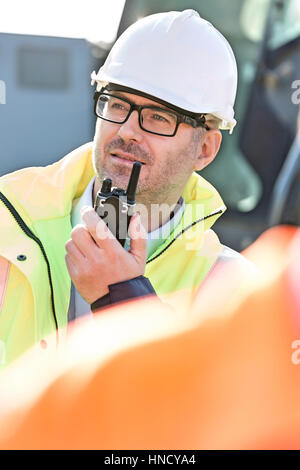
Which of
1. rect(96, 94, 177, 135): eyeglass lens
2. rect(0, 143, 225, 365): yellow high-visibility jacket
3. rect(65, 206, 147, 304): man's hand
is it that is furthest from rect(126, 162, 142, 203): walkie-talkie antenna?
rect(96, 94, 177, 135): eyeglass lens

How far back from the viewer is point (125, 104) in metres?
2.18

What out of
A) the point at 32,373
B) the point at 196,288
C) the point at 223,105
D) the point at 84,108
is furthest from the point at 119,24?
the point at 32,373

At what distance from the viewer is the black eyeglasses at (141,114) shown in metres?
2.16

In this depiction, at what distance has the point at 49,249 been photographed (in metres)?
1.98

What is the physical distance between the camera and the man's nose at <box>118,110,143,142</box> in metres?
2.12

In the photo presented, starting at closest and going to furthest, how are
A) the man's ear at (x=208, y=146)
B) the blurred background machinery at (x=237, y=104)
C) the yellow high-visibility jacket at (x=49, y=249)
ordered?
the yellow high-visibility jacket at (x=49, y=249) → the man's ear at (x=208, y=146) → the blurred background machinery at (x=237, y=104)

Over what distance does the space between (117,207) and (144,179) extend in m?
0.49

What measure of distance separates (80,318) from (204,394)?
70 cm

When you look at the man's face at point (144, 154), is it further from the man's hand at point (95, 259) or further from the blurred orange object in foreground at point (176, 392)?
the blurred orange object in foreground at point (176, 392)

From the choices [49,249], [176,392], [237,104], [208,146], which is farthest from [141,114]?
[237,104]

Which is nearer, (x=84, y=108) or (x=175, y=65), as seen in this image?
(x=175, y=65)

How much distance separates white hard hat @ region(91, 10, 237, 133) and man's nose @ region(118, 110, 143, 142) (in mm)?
92

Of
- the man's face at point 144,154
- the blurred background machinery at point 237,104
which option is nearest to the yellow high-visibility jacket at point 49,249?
the man's face at point 144,154
